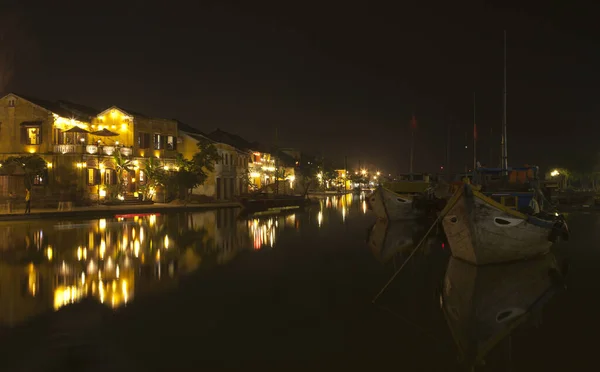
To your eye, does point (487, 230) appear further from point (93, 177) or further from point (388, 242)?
point (93, 177)

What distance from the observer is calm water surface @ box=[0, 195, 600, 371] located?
6.05m


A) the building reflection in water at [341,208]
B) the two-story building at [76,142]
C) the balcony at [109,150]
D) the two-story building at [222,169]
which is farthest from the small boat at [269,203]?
the balcony at [109,150]

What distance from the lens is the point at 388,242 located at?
1884cm

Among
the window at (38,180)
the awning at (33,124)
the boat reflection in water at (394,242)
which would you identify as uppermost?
the awning at (33,124)

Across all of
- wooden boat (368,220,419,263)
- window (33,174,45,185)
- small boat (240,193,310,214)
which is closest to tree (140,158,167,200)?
window (33,174,45,185)

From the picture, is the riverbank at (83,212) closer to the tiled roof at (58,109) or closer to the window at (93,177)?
the window at (93,177)

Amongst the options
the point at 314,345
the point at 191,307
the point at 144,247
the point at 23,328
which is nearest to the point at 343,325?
the point at 314,345

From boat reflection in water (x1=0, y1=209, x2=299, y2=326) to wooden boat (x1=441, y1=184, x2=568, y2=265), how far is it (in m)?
6.60

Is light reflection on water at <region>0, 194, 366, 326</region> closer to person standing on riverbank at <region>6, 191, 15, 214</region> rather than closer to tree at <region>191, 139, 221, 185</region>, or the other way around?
person standing on riverbank at <region>6, 191, 15, 214</region>

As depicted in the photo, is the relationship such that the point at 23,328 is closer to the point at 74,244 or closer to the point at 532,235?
the point at 74,244

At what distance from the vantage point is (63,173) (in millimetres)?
39750

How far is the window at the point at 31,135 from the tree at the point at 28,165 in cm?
208

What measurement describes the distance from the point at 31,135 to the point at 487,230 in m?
39.2

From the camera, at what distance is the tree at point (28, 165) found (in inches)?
1379
